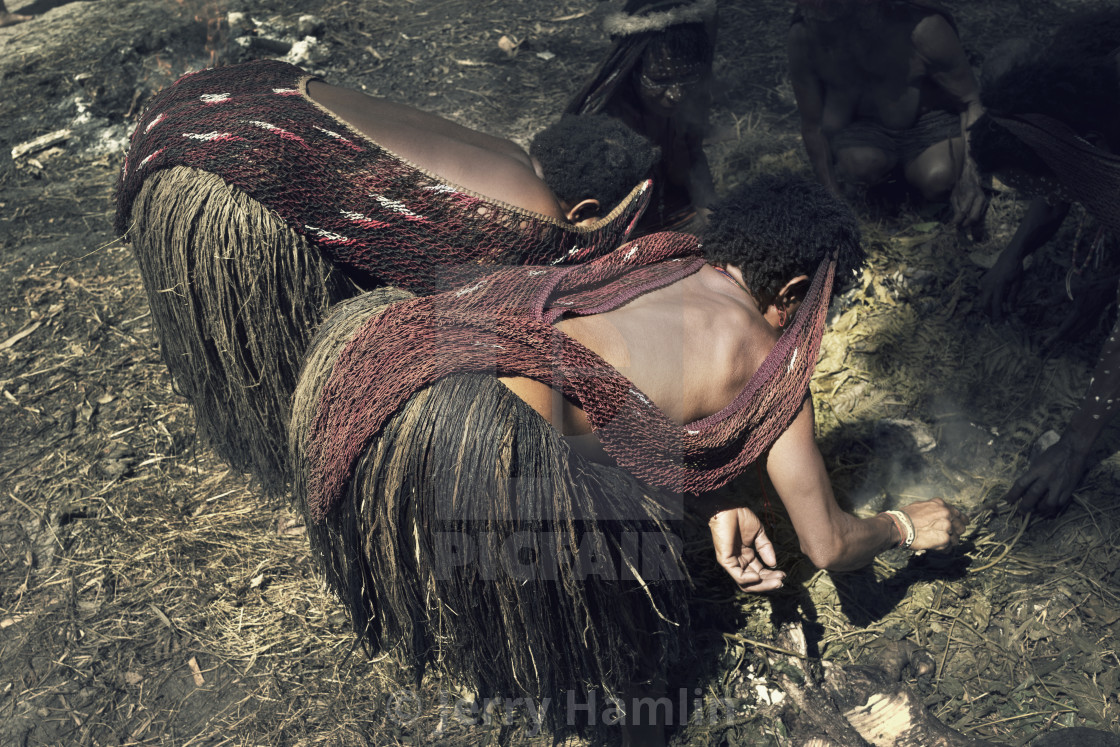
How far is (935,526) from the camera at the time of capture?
7.91ft

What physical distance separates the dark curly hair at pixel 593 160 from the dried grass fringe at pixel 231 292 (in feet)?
2.51

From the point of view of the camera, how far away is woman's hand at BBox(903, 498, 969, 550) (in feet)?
7.89

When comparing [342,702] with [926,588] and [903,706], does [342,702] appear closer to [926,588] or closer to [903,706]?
[903,706]

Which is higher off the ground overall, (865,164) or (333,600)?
(865,164)

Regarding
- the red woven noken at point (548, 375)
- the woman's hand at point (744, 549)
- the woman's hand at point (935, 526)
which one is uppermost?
the red woven noken at point (548, 375)

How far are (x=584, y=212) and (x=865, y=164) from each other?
72.9 inches

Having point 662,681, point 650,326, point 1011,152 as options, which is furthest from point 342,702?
point 1011,152

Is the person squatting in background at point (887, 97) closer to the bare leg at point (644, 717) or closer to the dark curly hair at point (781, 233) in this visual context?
the dark curly hair at point (781, 233)

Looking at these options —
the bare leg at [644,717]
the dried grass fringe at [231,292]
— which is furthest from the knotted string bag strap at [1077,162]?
the dried grass fringe at [231,292]

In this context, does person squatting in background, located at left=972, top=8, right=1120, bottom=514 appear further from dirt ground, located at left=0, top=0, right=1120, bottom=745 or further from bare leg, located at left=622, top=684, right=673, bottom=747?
bare leg, located at left=622, top=684, right=673, bottom=747

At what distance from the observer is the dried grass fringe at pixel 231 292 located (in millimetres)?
2564

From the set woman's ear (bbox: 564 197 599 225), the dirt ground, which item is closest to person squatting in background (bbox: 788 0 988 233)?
the dirt ground

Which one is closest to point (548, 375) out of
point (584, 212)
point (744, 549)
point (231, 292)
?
point (744, 549)

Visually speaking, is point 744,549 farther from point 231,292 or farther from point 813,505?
point 231,292
